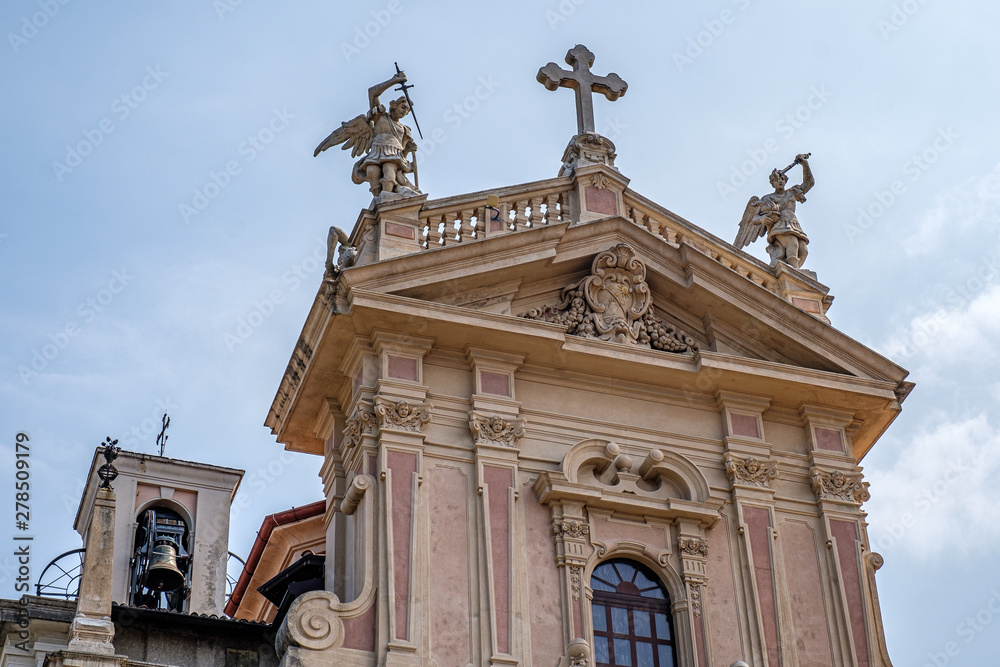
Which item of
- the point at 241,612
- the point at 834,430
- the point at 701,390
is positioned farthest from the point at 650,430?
the point at 241,612

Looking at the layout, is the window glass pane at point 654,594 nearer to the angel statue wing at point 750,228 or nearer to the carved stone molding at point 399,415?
the carved stone molding at point 399,415

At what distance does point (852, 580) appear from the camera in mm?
18578

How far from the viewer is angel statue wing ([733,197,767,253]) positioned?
2139 cm

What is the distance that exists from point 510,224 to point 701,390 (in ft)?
9.28

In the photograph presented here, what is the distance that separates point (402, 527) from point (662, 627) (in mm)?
2910

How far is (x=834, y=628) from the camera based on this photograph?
717 inches

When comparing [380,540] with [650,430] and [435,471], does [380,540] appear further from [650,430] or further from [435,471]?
[650,430]

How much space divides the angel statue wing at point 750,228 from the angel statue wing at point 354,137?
481cm

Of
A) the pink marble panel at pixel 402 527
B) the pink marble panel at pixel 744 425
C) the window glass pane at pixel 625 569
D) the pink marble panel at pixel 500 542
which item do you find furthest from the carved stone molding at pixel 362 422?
the pink marble panel at pixel 744 425

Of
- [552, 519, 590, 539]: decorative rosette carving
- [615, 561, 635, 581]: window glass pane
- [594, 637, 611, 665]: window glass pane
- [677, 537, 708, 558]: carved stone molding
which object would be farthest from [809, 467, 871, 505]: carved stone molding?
[594, 637, 611, 665]: window glass pane

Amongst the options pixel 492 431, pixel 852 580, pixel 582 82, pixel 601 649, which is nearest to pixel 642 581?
pixel 601 649

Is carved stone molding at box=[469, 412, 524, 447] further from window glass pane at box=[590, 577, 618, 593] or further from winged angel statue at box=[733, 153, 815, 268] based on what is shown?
winged angel statue at box=[733, 153, 815, 268]

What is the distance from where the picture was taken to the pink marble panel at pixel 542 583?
56.0 ft

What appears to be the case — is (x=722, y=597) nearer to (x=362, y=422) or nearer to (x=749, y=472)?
(x=749, y=472)
